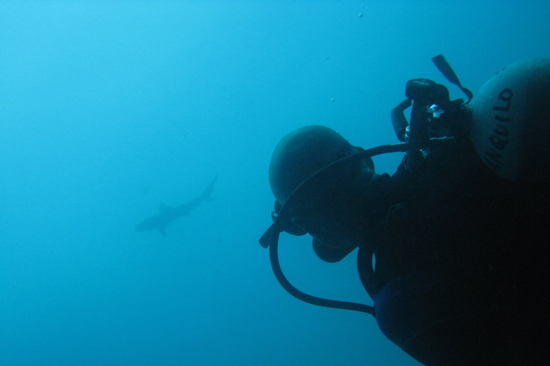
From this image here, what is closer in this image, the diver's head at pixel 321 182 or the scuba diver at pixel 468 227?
the scuba diver at pixel 468 227

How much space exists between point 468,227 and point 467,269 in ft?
0.67

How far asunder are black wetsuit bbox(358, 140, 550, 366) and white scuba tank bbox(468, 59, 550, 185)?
0.16m

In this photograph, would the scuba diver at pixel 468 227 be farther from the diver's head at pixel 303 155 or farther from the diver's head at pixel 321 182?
the diver's head at pixel 303 155

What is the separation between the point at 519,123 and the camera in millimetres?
1422

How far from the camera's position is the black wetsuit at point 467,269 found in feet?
4.99

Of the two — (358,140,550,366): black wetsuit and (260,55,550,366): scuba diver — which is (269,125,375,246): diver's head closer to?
(260,55,550,366): scuba diver

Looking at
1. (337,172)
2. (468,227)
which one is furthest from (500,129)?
(337,172)

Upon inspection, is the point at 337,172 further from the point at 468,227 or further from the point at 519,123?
the point at 519,123

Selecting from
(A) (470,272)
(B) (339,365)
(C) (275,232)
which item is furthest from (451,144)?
(B) (339,365)

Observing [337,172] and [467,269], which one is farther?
[337,172]

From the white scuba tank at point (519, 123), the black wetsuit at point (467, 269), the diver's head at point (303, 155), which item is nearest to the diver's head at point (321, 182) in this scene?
the diver's head at point (303, 155)

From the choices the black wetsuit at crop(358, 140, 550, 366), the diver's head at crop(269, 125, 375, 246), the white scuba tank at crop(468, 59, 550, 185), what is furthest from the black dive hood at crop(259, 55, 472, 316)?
the white scuba tank at crop(468, 59, 550, 185)

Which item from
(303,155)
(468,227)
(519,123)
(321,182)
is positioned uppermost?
(303,155)

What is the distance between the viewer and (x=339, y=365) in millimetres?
43750
